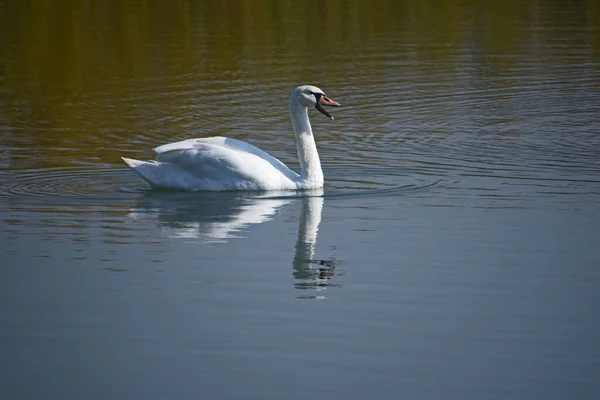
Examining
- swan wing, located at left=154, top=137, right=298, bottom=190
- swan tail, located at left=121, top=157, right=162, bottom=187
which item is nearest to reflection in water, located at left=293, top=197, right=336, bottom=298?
swan wing, located at left=154, top=137, right=298, bottom=190

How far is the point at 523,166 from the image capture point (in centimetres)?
1394

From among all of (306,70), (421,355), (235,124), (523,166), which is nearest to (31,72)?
(306,70)

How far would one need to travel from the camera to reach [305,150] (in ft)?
42.9

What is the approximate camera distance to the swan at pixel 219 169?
41.0 feet

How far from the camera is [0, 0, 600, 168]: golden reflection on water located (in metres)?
18.0

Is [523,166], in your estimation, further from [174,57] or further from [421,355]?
[174,57]

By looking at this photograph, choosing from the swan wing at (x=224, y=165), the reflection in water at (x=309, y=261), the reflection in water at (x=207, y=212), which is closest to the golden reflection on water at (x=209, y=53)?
the swan wing at (x=224, y=165)

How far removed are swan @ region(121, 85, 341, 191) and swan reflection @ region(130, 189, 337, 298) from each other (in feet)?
0.37

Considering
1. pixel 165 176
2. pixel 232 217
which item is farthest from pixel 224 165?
pixel 232 217

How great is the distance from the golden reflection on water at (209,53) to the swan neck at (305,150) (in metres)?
2.54

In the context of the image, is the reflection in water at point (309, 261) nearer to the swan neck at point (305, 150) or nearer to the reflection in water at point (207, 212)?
the reflection in water at point (207, 212)

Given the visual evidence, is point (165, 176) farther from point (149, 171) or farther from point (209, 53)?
point (209, 53)

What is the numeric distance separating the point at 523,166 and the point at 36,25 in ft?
67.6

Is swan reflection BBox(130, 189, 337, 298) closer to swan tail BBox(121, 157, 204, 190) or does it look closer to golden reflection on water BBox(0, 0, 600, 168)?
swan tail BBox(121, 157, 204, 190)
